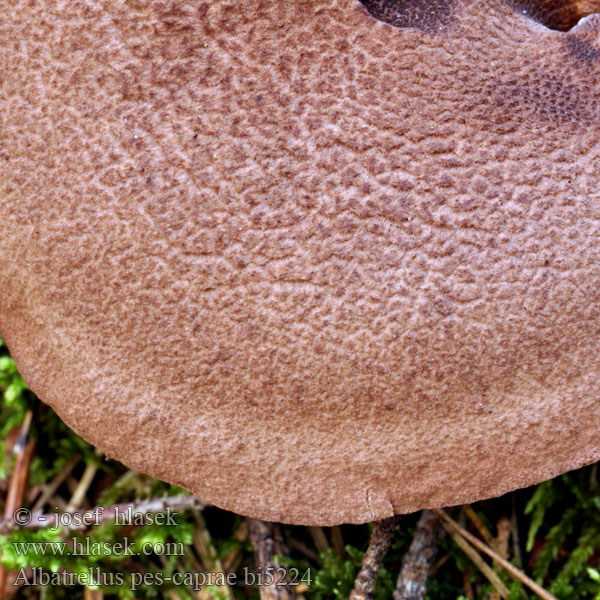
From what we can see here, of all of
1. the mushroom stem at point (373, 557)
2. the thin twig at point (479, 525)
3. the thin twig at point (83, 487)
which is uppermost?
the thin twig at point (83, 487)

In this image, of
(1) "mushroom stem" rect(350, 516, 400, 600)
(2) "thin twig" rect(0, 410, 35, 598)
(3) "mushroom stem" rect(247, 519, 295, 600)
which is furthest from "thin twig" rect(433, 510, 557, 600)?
(2) "thin twig" rect(0, 410, 35, 598)

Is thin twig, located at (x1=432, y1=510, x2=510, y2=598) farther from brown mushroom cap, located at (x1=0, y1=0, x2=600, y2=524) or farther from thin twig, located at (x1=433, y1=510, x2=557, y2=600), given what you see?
brown mushroom cap, located at (x1=0, y1=0, x2=600, y2=524)

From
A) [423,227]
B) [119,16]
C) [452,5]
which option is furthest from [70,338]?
[452,5]

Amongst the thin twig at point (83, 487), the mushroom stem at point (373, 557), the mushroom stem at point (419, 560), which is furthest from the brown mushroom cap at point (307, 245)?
the thin twig at point (83, 487)

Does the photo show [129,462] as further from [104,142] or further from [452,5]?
[452,5]

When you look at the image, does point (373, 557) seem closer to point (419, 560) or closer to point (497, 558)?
point (419, 560)

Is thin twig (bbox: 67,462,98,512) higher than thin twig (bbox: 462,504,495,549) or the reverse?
higher

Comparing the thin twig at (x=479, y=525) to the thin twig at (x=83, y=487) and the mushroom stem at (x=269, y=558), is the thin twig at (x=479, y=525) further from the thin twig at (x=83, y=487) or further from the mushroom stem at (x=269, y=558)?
the thin twig at (x=83, y=487)
